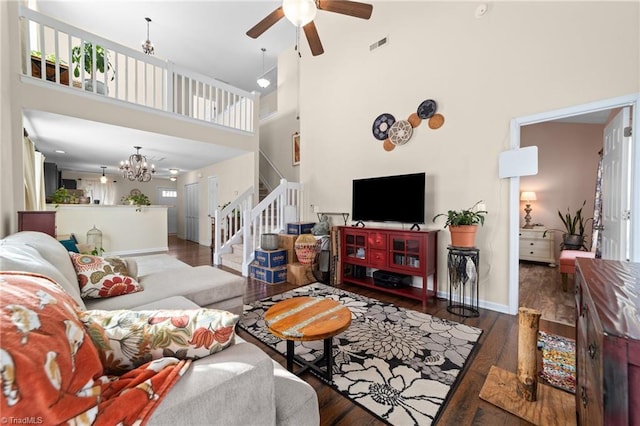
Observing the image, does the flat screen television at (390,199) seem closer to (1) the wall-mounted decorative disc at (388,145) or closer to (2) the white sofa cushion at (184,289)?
(1) the wall-mounted decorative disc at (388,145)

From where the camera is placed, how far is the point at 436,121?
3.33 metres

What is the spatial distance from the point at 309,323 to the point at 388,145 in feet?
9.71

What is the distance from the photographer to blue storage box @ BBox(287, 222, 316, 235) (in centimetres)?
444

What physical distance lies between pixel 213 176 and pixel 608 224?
7.71 meters

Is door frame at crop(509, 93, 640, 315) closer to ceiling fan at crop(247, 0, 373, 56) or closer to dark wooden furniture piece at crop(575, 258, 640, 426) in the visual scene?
ceiling fan at crop(247, 0, 373, 56)

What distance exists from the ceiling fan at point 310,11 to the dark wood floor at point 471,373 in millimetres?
2798

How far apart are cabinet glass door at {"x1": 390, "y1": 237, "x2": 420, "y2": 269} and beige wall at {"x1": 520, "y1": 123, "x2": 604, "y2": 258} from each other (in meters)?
3.68

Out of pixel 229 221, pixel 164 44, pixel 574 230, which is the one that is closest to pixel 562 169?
pixel 574 230

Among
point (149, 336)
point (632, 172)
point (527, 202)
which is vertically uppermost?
point (632, 172)


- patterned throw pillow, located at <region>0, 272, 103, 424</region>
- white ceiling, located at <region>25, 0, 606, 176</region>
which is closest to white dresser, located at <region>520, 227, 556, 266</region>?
white ceiling, located at <region>25, 0, 606, 176</region>

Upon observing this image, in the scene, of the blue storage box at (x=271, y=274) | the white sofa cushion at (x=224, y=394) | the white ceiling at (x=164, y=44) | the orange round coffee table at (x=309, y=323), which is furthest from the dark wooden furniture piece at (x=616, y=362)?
the white ceiling at (x=164, y=44)

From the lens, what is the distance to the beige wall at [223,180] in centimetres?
580

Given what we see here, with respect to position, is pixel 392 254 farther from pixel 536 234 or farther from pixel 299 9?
pixel 536 234

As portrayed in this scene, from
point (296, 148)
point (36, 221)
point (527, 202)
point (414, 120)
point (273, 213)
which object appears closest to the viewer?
point (36, 221)
